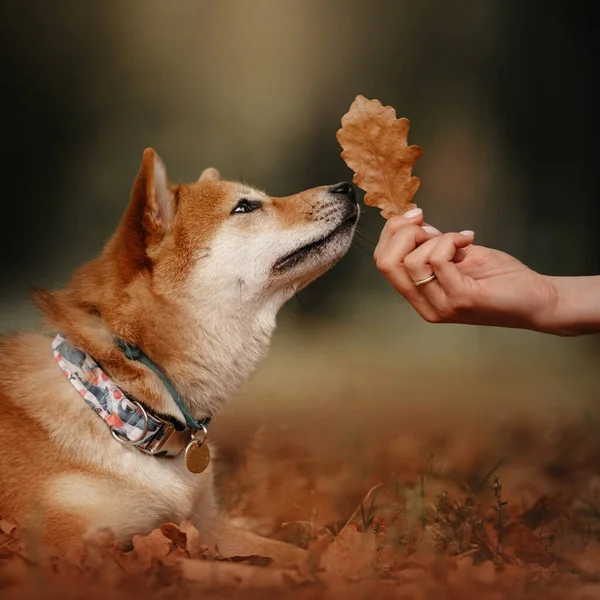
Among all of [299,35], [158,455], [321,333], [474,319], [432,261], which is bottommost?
[321,333]

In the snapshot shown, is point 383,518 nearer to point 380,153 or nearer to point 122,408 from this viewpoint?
point 122,408

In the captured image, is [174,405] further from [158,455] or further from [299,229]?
[299,229]

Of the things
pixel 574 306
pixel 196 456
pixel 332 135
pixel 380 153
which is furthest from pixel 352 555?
pixel 332 135

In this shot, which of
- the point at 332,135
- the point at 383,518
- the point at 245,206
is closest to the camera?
the point at 245,206

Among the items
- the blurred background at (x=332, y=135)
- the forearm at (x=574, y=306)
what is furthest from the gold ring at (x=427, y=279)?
the blurred background at (x=332, y=135)

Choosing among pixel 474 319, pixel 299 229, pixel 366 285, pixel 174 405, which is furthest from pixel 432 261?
pixel 366 285
